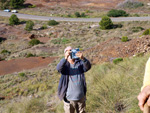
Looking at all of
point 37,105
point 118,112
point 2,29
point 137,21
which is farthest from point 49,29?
point 118,112

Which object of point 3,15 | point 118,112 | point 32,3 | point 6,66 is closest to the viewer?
point 118,112

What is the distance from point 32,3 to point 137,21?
32.1 m

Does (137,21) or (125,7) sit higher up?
(125,7)

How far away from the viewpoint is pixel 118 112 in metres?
3.32

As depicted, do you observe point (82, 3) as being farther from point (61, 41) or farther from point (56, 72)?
point (56, 72)

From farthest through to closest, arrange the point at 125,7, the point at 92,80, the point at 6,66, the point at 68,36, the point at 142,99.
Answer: the point at 125,7, the point at 68,36, the point at 6,66, the point at 92,80, the point at 142,99

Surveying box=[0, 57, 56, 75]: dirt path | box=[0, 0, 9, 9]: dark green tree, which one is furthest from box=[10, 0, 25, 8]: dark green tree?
box=[0, 57, 56, 75]: dirt path

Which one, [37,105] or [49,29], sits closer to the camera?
[37,105]

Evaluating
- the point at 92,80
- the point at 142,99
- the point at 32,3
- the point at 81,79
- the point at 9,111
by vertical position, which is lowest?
the point at 9,111

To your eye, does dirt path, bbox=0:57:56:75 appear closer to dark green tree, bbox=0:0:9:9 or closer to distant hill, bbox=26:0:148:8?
dark green tree, bbox=0:0:9:9

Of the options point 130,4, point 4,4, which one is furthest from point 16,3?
point 130,4

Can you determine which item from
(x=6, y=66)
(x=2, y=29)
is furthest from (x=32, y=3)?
(x=6, y=66)

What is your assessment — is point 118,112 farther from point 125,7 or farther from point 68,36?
point 125,7

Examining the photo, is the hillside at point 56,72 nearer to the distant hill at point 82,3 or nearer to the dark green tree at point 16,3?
the dark green tree at point 16,3
